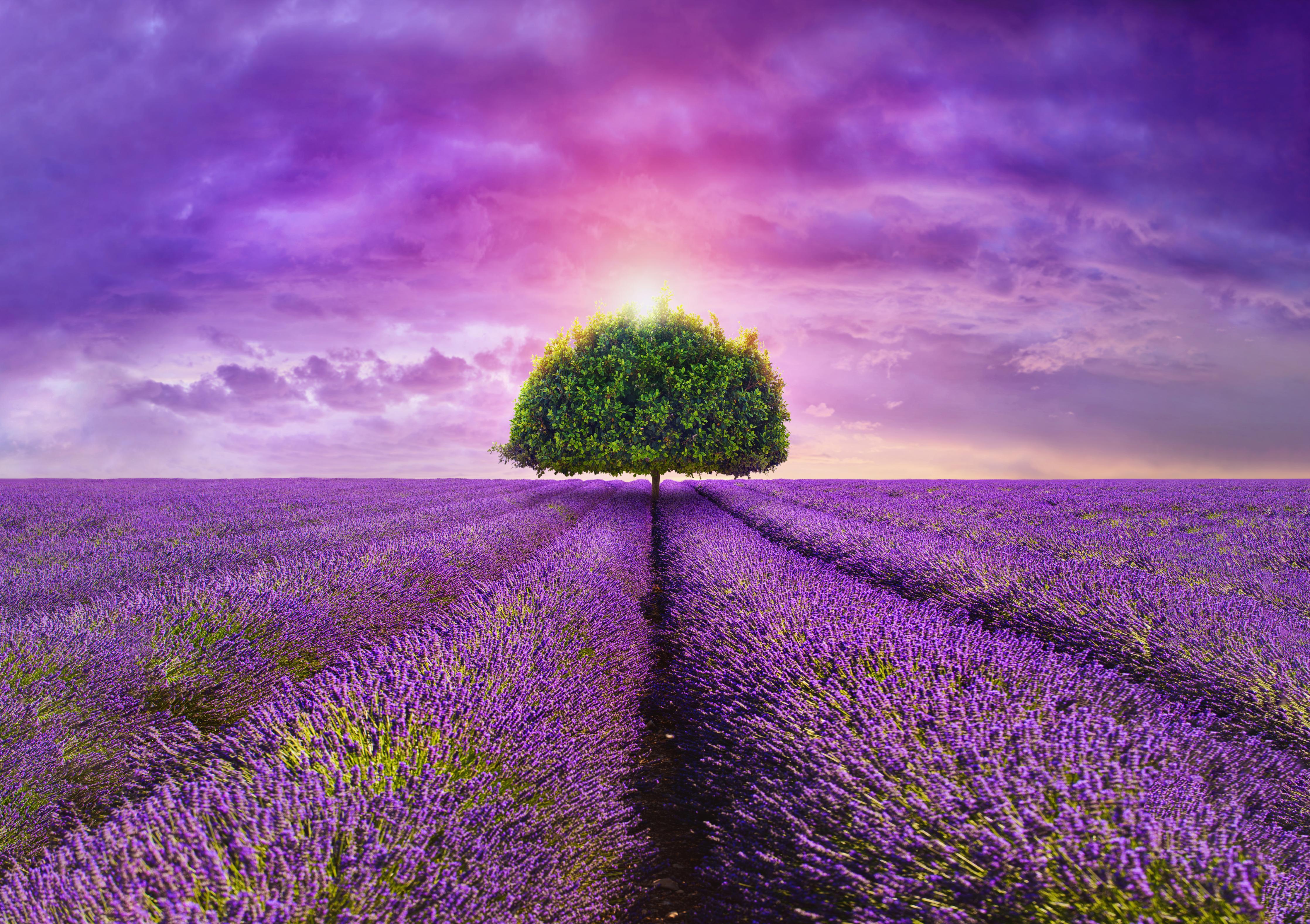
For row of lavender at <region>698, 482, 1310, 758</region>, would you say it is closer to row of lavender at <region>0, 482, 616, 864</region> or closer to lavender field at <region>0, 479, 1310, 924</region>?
lavender field at <region>0, 479, 1310, 924</region>

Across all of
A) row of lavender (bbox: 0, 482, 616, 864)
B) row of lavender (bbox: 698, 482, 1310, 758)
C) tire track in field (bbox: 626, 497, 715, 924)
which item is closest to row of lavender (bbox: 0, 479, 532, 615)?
row of lavender (bbox: 0, 482, 616, 864)

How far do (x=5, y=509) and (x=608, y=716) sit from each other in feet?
45.5

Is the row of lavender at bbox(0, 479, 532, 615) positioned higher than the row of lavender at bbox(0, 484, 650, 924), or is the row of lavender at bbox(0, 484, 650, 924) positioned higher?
the row of lavender at bbox(0, 479, 532, 615)

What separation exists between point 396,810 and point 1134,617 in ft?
12.5

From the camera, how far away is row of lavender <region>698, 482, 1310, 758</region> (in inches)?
102

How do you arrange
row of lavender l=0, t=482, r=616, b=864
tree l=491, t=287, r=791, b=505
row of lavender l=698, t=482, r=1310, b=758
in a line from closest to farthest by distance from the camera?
row of lavender l=0, t=482, r=616, b=864
row of lavender l=698, t=482, r=1310, b=758
tree l=491, t=287, r=791, b=505

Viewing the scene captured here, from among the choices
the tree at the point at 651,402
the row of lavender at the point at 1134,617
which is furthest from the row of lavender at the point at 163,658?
the tree at the point at 651,402

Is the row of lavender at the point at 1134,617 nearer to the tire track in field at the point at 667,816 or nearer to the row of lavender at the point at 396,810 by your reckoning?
the tire track in field at the point at 667,816

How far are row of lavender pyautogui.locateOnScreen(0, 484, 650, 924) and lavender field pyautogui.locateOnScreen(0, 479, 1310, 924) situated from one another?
1 centimetres

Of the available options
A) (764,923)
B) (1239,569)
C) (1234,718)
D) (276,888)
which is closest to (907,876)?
(764,923)

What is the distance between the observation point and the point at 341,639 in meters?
3.60

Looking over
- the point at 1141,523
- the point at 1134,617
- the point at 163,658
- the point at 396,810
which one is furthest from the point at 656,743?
the point at 1141,523

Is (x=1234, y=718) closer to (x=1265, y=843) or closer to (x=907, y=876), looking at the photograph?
(x=1265, y=843)

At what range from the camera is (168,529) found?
812 centimetres
